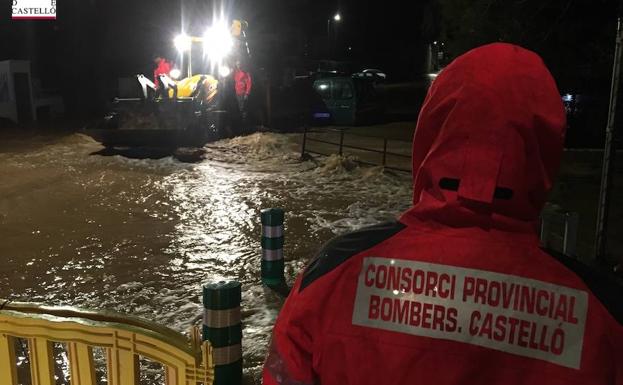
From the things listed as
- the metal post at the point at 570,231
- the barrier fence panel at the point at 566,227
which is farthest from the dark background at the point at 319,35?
the metal post at the point at 570,231

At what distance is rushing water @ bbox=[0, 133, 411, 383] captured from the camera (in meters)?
6.36

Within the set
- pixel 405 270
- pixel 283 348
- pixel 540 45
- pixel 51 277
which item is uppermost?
pixel 540 45

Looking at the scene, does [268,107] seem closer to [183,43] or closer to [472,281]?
[183,43]

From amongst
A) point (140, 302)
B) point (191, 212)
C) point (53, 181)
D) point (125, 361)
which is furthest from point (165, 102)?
point (125, 361)

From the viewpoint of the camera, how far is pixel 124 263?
7.40 metres

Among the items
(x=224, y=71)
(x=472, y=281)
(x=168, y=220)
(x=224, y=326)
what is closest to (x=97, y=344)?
(x=224, y=326)

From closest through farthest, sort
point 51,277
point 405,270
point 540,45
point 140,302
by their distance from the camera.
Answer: point 405,270, point 140,302, point 51,277, point 540,45

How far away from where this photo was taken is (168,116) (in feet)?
51.9

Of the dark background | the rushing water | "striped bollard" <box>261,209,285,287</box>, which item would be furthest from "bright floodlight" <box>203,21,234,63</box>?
"striped bollard" <box>261,209,285,287</box>

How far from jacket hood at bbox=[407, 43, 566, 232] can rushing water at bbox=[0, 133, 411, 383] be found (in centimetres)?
359

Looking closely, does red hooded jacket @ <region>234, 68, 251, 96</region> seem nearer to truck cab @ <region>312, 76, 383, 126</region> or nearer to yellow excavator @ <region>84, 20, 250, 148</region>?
yellow excavator @ <region>84, 20, 250, 148</region>

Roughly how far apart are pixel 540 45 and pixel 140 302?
11.3m

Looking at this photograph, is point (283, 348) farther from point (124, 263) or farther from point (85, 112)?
point (85, 112)

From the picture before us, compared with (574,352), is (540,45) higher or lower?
higher
